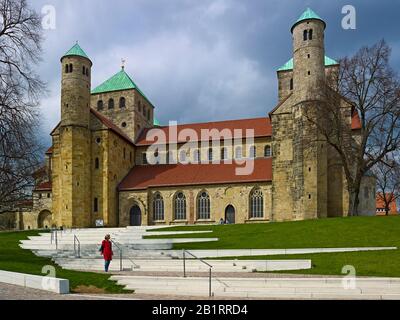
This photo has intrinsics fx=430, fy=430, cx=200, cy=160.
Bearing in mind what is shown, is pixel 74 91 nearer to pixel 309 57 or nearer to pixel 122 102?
pixel 122 102

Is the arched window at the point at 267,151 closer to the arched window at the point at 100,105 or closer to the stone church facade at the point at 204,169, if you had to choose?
the stone church facade at the point at 204,169

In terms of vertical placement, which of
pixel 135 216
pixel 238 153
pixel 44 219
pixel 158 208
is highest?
pixel 238 153

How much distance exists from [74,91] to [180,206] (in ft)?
55.1

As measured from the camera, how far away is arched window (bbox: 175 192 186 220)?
46531mm

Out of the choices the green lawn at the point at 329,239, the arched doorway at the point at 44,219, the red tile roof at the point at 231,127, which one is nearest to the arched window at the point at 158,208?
the red tile roof at the point at 231,127

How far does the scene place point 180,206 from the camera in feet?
153

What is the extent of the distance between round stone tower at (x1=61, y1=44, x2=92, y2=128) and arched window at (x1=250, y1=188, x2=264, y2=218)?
1949 centimetres

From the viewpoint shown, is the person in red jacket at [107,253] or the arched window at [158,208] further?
the arched window at [158,208]

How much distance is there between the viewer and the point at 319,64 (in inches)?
1596

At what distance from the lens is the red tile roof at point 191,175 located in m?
45.2

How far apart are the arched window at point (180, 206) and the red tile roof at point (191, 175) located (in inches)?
53.2

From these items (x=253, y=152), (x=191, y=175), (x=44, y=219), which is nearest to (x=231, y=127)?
(x=253, y=152)
